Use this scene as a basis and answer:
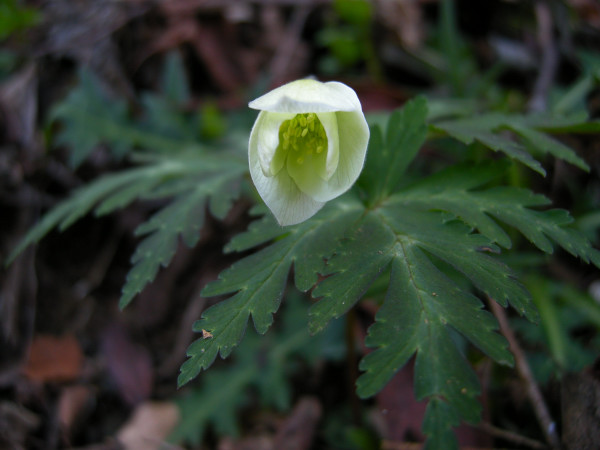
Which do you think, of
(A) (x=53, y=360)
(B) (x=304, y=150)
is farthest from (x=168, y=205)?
(A) (x=53, y=360)

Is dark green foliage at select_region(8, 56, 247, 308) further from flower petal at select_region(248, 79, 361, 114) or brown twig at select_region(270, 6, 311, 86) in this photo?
brown twig at select_region(270, 6, 311, 86)

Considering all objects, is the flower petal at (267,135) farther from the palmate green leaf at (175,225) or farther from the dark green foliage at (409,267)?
the palmate green leaf at (175,225)

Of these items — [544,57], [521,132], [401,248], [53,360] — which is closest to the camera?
[401,248]

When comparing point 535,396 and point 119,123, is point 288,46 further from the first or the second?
point 535,396

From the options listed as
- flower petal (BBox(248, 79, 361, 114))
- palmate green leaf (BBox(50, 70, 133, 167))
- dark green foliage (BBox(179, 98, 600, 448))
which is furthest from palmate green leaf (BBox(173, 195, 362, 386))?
palmate green leaf (BBox(50, 70, 133, 167))

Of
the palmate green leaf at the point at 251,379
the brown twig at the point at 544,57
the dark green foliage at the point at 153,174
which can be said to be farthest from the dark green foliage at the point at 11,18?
the brown twig at the point at 544,57

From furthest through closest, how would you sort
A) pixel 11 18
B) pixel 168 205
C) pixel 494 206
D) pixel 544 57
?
pixel 11 18 → pixel 544 57 → pixel 168 205 → pixel 494 206
